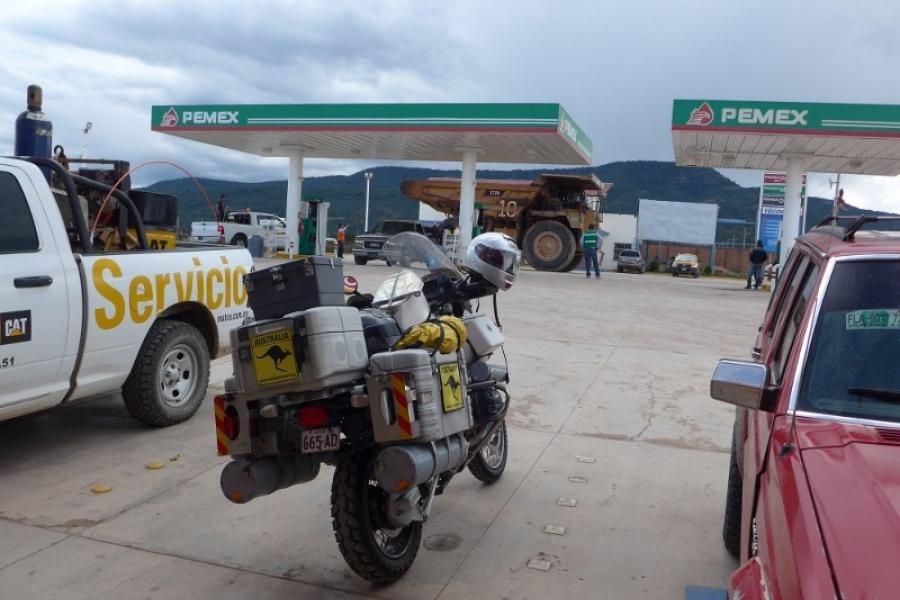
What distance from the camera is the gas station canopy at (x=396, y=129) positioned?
73.3 feet

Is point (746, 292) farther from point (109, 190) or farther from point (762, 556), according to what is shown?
point (762, 556)

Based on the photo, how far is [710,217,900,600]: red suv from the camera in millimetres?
1760

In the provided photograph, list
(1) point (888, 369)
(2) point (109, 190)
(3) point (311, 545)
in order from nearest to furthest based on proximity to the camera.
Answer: (1) point (888, 369), (3) point (311, 545), (2) point (109, 190)

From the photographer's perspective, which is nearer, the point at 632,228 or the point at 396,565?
the point at 396,565

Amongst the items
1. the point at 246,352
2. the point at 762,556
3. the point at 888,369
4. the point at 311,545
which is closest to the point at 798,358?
the point at 888,369

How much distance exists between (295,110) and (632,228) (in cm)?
3823

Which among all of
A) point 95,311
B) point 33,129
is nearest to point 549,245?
point 33,129

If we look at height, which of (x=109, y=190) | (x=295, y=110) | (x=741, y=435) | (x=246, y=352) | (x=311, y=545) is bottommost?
(x=311, y=545)

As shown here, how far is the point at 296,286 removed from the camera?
140 inches

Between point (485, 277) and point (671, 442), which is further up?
point (485, 277)

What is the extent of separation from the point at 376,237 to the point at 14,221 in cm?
2271

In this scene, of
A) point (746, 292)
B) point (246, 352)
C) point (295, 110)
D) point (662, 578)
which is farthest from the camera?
point (295, 110)

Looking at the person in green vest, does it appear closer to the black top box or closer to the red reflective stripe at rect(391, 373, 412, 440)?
the black top box

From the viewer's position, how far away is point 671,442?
6.08m
